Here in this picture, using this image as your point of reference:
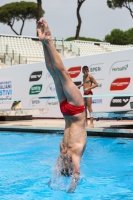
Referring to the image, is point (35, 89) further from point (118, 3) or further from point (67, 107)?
point (118, 3)

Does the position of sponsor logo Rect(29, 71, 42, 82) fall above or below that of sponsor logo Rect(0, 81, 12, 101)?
above

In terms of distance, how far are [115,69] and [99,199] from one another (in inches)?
354

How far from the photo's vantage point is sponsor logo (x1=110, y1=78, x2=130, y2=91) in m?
13.2

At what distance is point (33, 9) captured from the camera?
65.2m

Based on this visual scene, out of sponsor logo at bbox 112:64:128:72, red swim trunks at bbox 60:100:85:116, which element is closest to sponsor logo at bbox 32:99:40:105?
sponsor logo at bbox 112:64:128:72

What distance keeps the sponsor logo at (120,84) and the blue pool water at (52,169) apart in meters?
3.62

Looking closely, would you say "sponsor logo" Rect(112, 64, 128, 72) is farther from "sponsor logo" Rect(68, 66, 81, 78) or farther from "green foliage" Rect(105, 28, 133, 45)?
"green foliage" Rect(105, 28, 133, 45)

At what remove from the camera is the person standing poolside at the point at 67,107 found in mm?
4055

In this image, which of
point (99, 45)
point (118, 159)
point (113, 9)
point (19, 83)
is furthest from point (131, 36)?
point (118, 159)

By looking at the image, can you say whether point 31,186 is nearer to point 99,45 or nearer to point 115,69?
point 115,69

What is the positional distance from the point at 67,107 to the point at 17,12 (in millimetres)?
63274

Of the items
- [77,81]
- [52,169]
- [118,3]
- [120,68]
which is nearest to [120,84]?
[120,68]

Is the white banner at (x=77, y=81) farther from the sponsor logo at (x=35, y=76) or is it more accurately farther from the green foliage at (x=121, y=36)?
the green foliage at (x=121, y=36)

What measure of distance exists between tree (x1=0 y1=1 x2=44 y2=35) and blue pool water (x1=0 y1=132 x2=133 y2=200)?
5603cm
